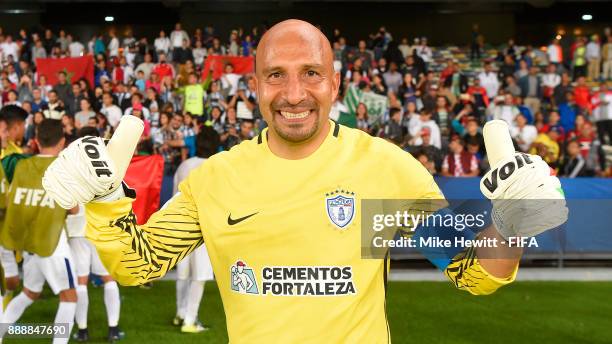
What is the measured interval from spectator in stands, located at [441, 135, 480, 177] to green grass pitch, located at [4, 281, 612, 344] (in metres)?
2.50

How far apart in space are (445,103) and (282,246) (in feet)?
49.3

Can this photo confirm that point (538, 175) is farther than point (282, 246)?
No

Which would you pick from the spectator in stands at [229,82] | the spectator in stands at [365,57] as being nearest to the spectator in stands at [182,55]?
the spectator in stands at [229,82]

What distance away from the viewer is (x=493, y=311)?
10078 millimetres

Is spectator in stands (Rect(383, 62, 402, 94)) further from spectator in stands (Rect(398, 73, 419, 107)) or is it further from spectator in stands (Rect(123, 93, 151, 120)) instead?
spectator in stands (Rect(123, 93, 151, 120))

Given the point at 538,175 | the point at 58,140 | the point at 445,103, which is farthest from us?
the point at 445,103

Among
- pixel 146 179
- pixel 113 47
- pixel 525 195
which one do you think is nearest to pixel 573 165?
pixel 146 179

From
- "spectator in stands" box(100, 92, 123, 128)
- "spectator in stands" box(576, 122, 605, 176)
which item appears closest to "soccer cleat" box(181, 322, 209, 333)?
"spectator in stands" box(576, 122, 605, 176)

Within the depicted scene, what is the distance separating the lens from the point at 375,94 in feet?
57.4

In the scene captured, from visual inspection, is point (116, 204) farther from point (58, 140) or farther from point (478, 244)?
point (58, 140)

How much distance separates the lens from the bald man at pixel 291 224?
287 centimetres

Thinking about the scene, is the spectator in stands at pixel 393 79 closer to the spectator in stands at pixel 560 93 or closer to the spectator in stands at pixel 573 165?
the spectator in stands at pixel 560 93

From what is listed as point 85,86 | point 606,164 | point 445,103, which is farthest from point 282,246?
point 85,86

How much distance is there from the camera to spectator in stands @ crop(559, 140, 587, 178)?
14.0 meters
